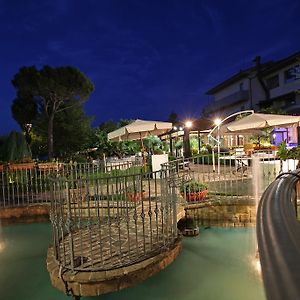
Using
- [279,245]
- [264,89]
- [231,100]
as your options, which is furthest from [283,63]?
[279,245]

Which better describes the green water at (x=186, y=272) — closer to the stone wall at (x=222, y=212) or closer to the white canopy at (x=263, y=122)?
the stone wall at (x=222, y=212)

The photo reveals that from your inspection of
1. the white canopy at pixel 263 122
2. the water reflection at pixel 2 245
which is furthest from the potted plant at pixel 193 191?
the water reflection at pixel 2 245

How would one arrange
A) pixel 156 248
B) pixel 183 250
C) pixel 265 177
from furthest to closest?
1. pixel 265 177
2. pixel 183 250
3. pixel 156 248

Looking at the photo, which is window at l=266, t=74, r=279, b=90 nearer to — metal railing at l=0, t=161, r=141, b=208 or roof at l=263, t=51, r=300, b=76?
roof at l=263, t=51, r=300, b=76

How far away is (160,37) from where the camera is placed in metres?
71.3

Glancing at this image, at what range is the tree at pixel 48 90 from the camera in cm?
1808

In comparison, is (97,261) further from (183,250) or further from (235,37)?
(235,37)

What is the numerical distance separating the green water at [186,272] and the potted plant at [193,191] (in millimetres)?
853

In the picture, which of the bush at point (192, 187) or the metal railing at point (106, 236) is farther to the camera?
the bush at point (192, 187)

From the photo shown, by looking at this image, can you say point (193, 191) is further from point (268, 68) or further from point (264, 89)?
point (264, 89)

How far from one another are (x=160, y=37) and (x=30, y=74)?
5904 cm


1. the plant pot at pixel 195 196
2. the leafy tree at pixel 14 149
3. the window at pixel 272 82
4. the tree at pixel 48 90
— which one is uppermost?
the window at pixel 272 82

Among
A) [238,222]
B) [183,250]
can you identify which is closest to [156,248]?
[183,250]

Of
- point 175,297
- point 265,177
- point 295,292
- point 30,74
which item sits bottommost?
point 175,297
